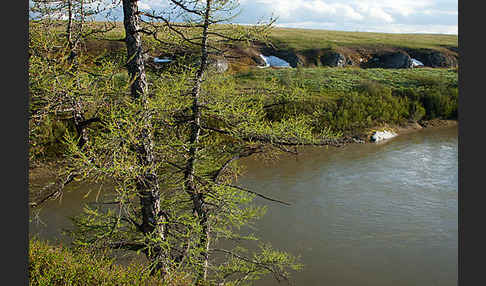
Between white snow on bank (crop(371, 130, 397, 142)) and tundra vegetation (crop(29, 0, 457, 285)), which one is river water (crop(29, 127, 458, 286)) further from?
white snow on bank (crop(371, 130, 397, 142))

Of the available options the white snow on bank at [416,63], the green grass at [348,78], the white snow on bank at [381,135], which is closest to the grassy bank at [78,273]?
the white snow on bank at [381,135]

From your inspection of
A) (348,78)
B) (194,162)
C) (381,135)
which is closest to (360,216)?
(194,162)

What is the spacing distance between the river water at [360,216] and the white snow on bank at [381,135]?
3289 millimetres

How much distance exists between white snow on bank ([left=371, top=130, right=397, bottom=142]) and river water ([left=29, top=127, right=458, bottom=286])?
3.29 metres

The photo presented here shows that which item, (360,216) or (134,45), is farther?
(360,216)

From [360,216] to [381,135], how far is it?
1267 centimetres

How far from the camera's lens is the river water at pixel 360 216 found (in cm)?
1084

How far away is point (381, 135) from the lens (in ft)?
82.1

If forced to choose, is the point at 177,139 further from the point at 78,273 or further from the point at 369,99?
the point at 369,99

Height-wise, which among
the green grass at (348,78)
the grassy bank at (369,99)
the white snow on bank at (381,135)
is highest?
the green grass at (348,78)

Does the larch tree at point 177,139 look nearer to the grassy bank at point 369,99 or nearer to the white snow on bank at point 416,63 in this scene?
the grassy bank at point 369,99

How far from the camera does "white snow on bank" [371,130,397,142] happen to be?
967 inches

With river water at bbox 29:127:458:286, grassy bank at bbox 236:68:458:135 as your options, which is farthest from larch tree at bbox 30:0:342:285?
grassy bank at bbox 236:68:458:135

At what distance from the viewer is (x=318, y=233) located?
1261 cm
